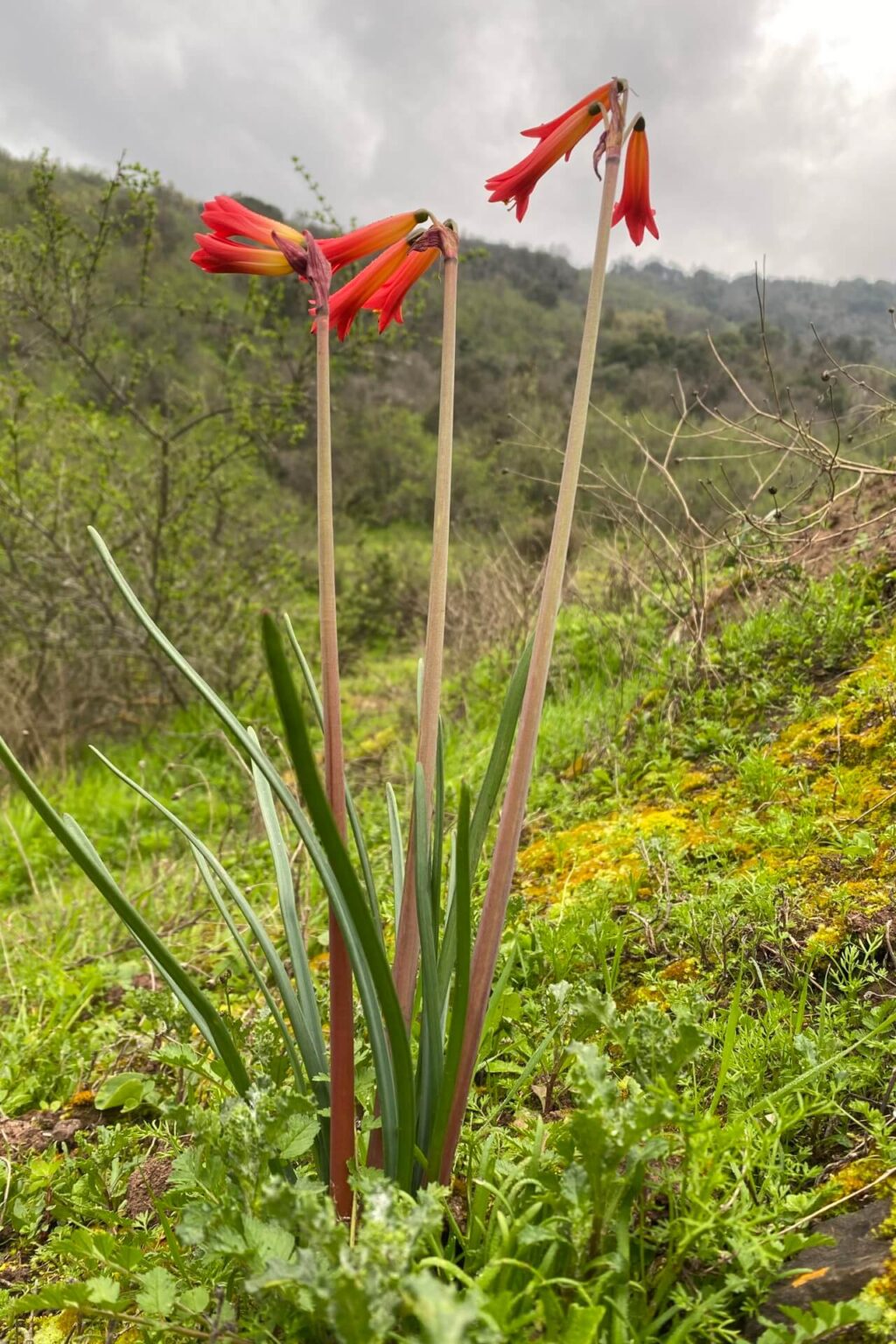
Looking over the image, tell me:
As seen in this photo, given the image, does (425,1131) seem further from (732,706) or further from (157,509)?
(157,509)

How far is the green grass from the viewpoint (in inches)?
34.7

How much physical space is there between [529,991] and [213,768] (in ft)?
14.9

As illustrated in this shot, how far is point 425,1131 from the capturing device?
1090 millimetres

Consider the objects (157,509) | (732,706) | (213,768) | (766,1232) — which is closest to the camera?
(766,1232)

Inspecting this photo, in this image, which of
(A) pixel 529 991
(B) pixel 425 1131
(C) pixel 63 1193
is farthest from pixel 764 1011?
(C) pixel 63 1193

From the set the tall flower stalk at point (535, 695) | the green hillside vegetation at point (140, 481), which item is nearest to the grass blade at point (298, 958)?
the tall flower stalk at point (535, 695)

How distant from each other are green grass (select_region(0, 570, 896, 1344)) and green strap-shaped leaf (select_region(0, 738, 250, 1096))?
8 centimetres

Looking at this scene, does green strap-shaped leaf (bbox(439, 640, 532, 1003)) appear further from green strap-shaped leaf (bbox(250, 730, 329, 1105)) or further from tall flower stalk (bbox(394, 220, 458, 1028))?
green strap-shaped leaf (bbox(250, 730, 329, 1105))

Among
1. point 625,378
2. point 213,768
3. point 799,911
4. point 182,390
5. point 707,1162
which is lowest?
point 213,768

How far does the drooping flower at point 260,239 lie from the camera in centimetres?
106

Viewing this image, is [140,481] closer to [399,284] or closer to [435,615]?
[399,284]

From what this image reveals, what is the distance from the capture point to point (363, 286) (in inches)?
45.6

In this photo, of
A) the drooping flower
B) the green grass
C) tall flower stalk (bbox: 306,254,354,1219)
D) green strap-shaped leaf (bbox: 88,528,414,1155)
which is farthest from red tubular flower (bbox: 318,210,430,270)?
the green grass

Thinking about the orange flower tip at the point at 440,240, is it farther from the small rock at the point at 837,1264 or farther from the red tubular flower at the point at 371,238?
the small rock at the point at 837,1264
